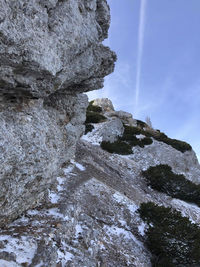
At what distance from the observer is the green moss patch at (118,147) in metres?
19.8

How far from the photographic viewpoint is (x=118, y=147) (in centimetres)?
2084

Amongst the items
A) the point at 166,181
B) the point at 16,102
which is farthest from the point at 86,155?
the point at 16,102

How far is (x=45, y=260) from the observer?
5.09m

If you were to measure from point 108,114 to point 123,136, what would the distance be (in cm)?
1142

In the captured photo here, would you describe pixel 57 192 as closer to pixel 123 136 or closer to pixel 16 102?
pixel 16 102

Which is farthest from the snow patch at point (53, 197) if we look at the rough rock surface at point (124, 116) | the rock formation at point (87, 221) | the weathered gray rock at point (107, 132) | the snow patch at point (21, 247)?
the rough rock surface at point (124, 116)

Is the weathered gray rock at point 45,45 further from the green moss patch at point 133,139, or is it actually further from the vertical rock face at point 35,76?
the green moss patch at point 133,139

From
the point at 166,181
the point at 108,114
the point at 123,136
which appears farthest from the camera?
the point at 108,114

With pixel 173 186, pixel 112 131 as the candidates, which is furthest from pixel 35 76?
pixel 112 131

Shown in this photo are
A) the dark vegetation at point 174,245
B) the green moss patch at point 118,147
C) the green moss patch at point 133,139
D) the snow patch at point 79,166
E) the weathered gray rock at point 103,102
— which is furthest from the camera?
the weathered gray rock at point 103,102

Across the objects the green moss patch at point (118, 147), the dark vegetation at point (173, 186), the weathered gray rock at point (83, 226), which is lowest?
the weathered gray rock at point (83, 226)

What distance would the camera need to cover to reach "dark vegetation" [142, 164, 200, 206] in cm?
1686

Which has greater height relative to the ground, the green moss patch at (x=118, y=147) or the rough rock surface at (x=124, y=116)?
the rough rock surface at (x=124, y=116)

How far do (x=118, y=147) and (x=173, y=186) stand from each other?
6683 mm
